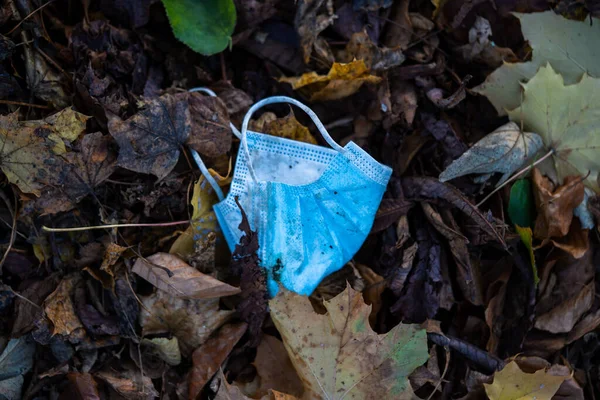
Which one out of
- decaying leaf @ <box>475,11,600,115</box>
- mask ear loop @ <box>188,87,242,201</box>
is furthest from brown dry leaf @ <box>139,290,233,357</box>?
decaying leaf @ <box>475,11,600,115</box>

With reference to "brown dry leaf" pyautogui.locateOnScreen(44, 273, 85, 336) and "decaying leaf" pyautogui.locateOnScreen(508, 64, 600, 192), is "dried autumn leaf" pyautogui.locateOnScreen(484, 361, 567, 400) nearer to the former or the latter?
"decaying leaf" pyautogui.locateOnScreen(508, 64, 600, 192)

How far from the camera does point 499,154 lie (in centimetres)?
142

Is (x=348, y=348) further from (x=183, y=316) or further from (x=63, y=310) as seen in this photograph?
(x=63, y=310)

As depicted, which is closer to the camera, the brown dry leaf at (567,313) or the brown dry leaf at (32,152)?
the brown dry leaf at (32,152)

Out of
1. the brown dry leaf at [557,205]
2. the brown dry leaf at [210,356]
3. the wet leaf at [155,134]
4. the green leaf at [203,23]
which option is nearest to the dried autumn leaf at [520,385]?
the brown dry leaf at [557,205]

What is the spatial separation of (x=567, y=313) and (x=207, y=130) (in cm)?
118

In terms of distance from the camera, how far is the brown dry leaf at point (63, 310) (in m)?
1.32

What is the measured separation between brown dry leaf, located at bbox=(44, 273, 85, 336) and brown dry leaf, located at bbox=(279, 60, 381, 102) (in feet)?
2.87

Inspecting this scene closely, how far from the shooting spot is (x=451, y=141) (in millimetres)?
1483

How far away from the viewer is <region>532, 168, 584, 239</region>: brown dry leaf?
141cm

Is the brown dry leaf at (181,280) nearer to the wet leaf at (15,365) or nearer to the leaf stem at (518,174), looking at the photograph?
the wet leaf at (15,365)

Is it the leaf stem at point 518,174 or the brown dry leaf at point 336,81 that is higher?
the brown dry leaf at point 336,81

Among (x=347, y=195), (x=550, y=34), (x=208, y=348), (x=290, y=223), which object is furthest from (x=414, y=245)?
(x=550, y=34)

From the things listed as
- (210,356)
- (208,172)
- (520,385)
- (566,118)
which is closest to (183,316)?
(210,356)
